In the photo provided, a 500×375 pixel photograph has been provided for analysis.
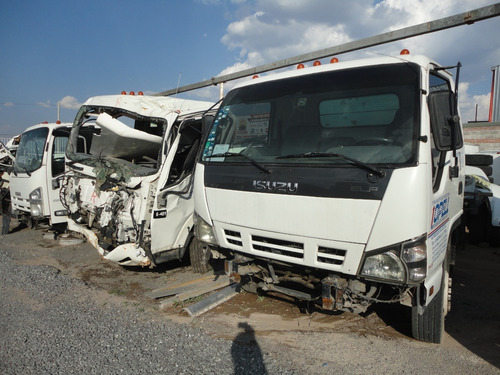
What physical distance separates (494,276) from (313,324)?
3643 mm

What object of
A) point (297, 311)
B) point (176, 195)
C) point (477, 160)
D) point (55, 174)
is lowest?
point (297, 311)

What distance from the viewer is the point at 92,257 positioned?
6.82 meters

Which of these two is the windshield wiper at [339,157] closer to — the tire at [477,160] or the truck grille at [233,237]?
the truck grille at [233,237]

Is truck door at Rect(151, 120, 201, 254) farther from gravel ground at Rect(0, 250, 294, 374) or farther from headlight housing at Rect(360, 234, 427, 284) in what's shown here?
headlight housing at Rect(360, 234, 427, 284)

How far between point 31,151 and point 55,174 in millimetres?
889

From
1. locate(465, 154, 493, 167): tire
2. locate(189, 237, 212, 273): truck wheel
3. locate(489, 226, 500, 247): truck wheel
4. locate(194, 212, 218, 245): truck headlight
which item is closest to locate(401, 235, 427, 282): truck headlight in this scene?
locate(194, 212, 218, 245): truck headlight

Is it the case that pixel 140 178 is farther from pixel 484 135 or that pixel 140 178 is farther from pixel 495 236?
pixel 484 135

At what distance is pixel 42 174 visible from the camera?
736 cm

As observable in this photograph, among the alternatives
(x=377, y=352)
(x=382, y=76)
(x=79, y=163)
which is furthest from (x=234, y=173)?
(x=79, y=163)

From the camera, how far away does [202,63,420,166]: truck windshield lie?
299 centimetres

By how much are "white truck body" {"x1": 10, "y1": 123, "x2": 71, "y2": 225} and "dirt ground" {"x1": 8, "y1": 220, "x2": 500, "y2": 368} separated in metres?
1.25

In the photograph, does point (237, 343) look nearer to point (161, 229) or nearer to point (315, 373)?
point (315, 373)

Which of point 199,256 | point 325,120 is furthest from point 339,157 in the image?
point 199,256

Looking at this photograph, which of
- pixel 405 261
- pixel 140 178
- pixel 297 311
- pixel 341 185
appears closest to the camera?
pixel 405 261
